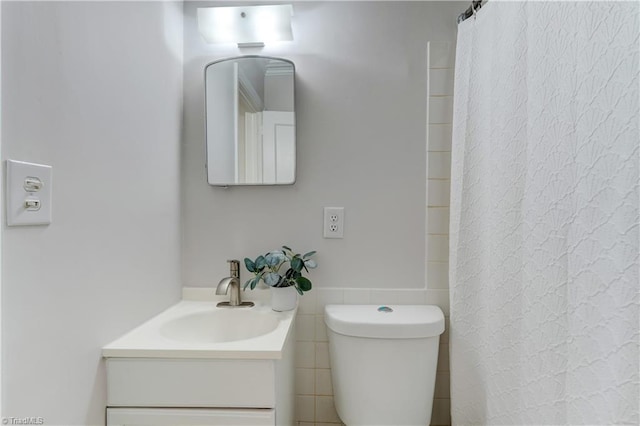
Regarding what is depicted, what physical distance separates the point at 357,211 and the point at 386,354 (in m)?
0.52

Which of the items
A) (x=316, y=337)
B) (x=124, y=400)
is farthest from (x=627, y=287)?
(x=124, y=400)

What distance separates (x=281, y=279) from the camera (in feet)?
3.64

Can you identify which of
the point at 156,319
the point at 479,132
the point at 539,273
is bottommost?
the point at 156,319

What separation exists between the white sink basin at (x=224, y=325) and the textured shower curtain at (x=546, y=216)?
69 cm

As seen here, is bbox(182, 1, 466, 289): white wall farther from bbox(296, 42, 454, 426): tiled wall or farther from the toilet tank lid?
the toilet tank lid

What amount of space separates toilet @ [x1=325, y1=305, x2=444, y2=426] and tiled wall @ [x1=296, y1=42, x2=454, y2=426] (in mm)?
173

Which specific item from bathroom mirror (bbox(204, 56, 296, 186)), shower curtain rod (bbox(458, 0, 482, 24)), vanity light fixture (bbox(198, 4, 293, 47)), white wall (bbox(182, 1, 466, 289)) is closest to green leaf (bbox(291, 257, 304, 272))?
white wall (bbox(182, 1, 466, 289))

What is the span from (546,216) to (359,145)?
0.69 m

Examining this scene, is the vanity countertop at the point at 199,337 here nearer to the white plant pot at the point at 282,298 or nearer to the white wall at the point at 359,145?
the white plant pot at the point at 282,298

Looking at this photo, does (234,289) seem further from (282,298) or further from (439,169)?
(439,169)

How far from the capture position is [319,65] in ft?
4.11

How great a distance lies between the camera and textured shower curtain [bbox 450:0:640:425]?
55 cm

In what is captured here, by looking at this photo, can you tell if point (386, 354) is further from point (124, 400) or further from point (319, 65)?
point (319, 65)

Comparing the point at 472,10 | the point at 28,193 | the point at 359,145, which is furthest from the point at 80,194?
the point at 472,10
